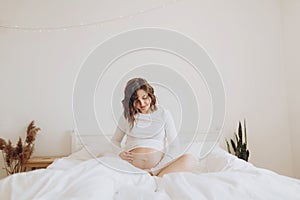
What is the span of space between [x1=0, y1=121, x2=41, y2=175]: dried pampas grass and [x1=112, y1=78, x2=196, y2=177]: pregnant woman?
903 millimetres

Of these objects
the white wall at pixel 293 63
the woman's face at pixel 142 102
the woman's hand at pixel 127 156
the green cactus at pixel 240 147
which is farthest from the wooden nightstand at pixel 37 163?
the white wall at pixel 293 63

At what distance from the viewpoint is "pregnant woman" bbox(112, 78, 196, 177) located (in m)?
1.98

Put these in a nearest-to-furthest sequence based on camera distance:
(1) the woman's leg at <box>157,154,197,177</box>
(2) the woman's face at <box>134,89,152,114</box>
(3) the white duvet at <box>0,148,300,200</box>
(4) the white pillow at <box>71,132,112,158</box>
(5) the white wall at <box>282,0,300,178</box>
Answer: (3) the white duvet at <box>0,148,300,200</box> → (1) the woman's leg at <box>157,154,197,177</box> → (2) the woman's face at <box>134,89,152,114</box> → (4) the white pillow at <box>71,132,112,158</box> → (5) the white wall at <box>282,0,300,178</box>

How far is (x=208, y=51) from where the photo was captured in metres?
2.95

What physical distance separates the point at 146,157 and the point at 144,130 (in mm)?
205

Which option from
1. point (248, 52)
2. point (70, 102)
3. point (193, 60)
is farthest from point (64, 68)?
point (248, 52)

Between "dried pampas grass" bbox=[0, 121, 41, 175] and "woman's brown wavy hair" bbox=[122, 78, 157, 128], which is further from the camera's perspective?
"dried pampas grass" bbox=[0, 121, 41, 175]

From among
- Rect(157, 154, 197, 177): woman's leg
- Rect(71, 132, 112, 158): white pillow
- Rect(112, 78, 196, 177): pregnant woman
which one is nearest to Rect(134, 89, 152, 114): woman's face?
Rect(112, 78, 196, 177): pregnant woman

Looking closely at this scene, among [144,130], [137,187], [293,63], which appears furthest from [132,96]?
[293,63]

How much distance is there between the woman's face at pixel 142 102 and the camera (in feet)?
7.00

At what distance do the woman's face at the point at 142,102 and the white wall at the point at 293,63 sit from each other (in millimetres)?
1572

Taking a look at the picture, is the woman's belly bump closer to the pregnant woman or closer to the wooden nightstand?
the pregnant woman

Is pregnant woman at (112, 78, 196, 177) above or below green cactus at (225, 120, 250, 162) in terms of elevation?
above

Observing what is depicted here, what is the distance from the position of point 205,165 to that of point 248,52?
4.72ft
